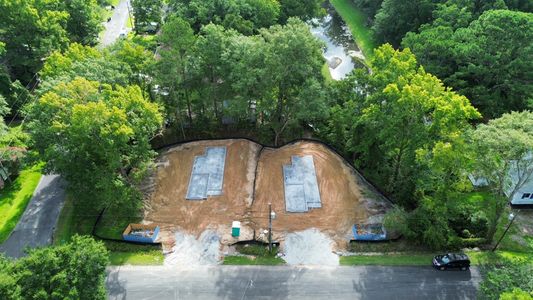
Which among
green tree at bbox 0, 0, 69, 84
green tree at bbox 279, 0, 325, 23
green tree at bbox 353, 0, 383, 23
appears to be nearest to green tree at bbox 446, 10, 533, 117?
green tree at bbox 279, 0, 325, 23

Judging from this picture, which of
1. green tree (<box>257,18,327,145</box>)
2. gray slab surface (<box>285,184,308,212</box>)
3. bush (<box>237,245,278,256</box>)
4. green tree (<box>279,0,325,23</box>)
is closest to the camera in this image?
bush (<box>237,245,278,256</box>)

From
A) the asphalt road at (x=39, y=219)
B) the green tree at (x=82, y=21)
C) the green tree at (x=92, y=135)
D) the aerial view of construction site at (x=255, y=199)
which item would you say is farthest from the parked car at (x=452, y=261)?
the green tree at (x=82, y=21)

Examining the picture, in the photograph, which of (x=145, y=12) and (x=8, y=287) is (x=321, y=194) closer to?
(x=8, y=287)

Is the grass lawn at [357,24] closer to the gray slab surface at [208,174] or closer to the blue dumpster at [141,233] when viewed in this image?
the gray slab surface at [208,174]

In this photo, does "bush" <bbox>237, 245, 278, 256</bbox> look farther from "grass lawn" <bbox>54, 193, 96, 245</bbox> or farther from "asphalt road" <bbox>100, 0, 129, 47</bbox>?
"asphalt road" <bbox>100, 0, 129, 47</bbox>

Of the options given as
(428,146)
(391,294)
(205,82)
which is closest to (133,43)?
(205,82)

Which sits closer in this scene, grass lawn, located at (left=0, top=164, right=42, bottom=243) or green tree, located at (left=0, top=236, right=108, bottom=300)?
green tree, located at (left=0, top=236, right=108, bottom=300)
